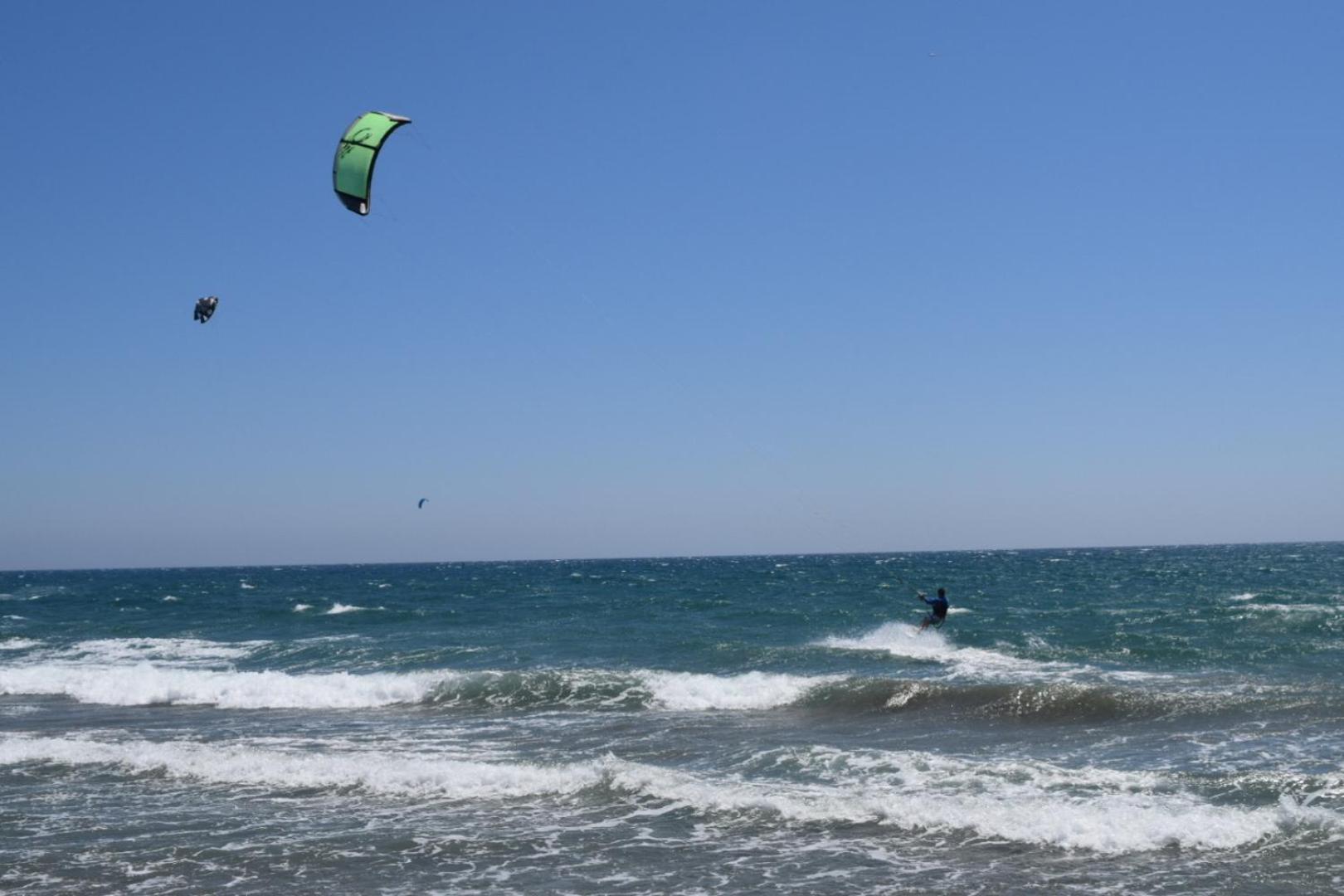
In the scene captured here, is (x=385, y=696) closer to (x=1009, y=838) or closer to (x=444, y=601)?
(x=1009, y=838)

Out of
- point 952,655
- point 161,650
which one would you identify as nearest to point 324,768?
point 952,655

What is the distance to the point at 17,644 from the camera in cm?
3472

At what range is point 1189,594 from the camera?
47.1 m

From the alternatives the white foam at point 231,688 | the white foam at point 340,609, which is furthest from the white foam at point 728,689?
the white foam at point 340,609

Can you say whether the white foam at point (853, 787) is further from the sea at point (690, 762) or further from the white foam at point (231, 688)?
the white foam at point (231, 688)

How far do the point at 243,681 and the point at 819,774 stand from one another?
14582 millimetres

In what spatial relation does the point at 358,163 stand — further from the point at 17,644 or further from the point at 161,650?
the point at 17,644

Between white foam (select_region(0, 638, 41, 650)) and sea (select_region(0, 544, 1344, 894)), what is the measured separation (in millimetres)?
734

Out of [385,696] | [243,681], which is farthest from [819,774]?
[243,681]

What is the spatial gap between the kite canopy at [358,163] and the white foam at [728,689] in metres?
10.6

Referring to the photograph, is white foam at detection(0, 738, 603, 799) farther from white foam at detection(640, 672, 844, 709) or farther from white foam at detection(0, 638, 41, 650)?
white foam at detection(0, 638, 41, 650)

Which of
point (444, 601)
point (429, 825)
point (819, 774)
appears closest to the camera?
point (429, 825)

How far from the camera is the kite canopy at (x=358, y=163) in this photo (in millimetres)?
14109

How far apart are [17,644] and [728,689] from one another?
25.4 m
